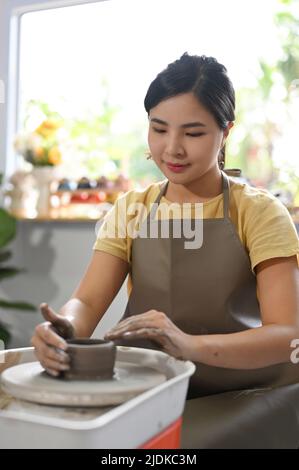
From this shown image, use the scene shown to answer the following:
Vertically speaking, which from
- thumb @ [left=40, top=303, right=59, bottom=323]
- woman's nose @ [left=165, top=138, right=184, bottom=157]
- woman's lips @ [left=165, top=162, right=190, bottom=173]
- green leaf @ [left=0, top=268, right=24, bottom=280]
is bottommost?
green leaf @ [left=0, top=268, right=24, bottom=280]

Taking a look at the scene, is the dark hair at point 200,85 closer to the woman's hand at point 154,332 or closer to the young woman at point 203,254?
the young woman at point 203,254

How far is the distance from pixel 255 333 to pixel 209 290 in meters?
0.22

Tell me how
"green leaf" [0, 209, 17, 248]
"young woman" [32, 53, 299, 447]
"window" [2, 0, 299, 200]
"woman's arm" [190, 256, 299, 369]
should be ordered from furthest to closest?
"green leaf" [0, 209, 17, 248], "window" [2, 0, 299, 200], "young woman" [32, 53, 299, 447], "woman's arm" [190, 256, 299, 369]

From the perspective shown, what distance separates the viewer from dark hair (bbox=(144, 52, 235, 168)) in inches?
50.3

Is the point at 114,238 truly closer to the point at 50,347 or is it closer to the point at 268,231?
the point at 268,231

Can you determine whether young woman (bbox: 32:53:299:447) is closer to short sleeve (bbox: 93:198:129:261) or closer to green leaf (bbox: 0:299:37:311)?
short sleeve (bbox: 93:198:129:261)

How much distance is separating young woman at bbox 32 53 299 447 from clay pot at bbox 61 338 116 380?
319mm

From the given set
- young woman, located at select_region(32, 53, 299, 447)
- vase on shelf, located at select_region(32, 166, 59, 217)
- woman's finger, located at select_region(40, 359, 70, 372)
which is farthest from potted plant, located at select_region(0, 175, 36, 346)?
woman's finger, located at select_region(40, 359, 70, 372)

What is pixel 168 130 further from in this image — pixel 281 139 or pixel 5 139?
pixel 5 139

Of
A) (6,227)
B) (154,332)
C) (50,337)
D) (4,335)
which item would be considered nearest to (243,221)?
(154,332)

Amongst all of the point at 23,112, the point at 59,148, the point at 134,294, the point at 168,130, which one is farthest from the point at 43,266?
the point at 168,130

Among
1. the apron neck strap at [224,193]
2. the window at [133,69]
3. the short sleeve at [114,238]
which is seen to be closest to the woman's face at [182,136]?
the apron neck strap at [224,193]

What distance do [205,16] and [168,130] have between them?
1795 mm
